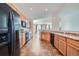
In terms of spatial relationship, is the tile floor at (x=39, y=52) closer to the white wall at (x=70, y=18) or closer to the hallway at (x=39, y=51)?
the hallway at (x=39, y=51)

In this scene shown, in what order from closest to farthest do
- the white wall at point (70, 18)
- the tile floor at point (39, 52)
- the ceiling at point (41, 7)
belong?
the tile floor at point (39, 52) < the ceiling at point (41, 7) < the white wall at point (70, 18)

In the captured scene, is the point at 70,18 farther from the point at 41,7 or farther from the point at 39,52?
the point at 39,52

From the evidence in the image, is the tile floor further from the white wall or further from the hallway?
the white wall

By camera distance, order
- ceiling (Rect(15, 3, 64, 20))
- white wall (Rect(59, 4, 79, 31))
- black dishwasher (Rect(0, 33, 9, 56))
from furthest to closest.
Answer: white wall (Rect(59, 4, 79, 31)) < ceiling (Rect(15, 3, 64, 20)) < black dishwasher (Rect(0, 33, 9, 56))

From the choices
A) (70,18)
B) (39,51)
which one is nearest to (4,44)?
(39,51)

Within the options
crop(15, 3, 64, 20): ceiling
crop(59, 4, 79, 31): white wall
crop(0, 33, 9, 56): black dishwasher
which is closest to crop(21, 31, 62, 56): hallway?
crop(59, 4, 79, 31): white wall

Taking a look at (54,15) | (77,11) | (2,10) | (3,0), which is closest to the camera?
(2,10)

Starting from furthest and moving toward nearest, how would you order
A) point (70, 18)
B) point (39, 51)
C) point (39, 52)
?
point (70, 18) → point (39, 51) → point (39, 52)

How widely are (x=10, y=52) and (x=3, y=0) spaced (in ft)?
3.57

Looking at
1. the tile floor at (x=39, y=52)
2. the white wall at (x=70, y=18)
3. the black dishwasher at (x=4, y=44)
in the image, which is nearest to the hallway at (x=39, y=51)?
the tile floor at (x=39, y=52)

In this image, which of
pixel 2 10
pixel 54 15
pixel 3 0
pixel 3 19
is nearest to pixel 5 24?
pixel 3 19

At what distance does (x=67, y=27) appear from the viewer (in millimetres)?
7504

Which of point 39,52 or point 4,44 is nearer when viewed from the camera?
point 4,44

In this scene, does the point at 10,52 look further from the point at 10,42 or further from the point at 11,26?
the point at 11,26
